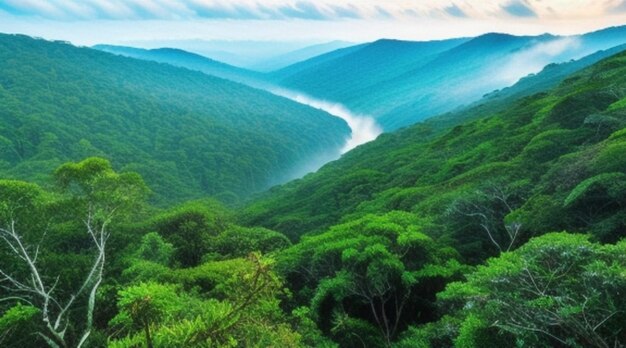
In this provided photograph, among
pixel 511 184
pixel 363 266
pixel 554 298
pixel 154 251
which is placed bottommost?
pixel 154 251

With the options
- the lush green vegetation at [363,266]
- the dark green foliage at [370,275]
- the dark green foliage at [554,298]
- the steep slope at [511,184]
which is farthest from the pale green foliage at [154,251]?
the dark green foliage at [554,298]

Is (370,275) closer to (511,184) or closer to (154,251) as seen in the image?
(511,184)

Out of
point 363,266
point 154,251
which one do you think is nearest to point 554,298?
point 363,266

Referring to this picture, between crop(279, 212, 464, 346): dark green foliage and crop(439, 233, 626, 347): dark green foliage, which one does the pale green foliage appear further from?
crop(439, 233, 626, 347): dark green foliage

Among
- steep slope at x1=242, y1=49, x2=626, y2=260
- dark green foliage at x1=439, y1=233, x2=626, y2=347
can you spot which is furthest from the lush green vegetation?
steep slope at x1=242, y1=49, x2=626, y2=260

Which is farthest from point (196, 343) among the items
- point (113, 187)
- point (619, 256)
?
point (113, 187)

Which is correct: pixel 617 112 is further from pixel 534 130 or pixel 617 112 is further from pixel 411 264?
pixel 411 264
